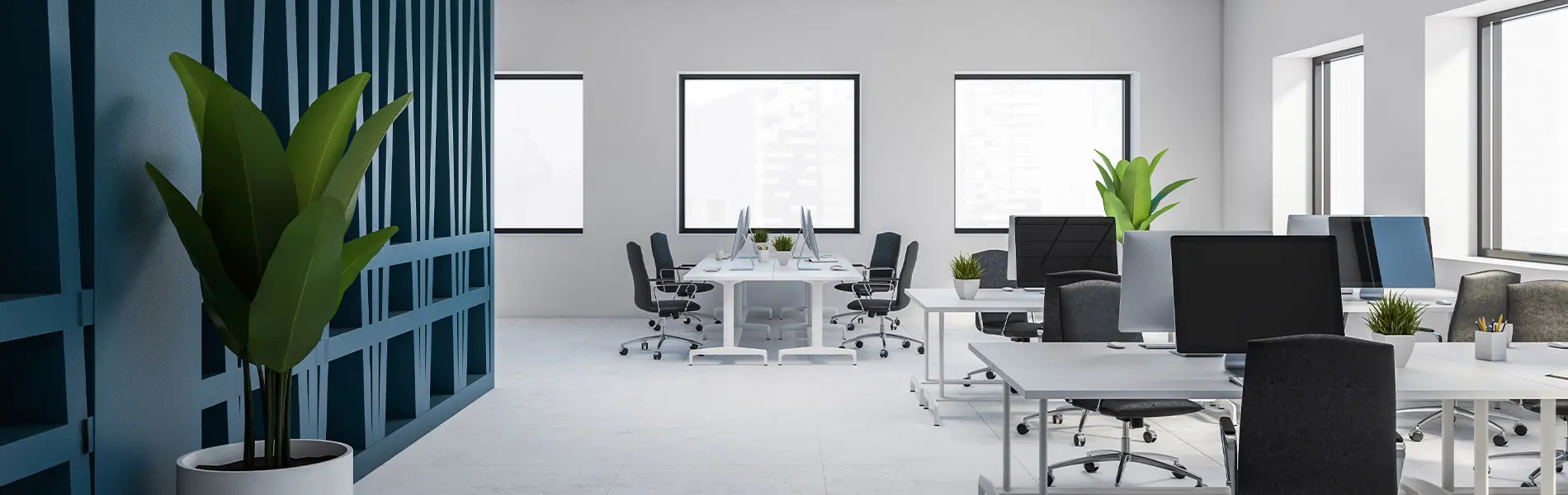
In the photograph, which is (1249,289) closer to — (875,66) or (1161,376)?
(1161,376)

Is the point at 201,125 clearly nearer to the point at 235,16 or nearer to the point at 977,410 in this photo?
the point at 235,16

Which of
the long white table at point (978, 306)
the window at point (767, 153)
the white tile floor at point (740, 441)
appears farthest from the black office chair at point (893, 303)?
the window at point (767, 153)

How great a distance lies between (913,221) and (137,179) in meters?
8.01

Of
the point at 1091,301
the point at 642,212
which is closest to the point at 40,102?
the point at 1091,301

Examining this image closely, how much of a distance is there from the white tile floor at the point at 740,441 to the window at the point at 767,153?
3394 millimetres

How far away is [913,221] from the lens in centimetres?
1043

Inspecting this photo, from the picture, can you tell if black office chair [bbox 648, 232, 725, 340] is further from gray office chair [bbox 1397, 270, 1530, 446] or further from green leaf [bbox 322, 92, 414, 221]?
green leaf [bbox 322, 92, 414, 221]

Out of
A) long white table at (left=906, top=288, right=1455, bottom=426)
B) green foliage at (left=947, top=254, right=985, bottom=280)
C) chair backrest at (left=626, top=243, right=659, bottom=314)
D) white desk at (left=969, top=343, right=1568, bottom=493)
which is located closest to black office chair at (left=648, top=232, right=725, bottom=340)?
chair backrest at (left=626, top=243, right=659, bottom=314)

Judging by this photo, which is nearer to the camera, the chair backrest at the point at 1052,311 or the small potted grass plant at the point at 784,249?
the chair backrest at the point at 1052,311

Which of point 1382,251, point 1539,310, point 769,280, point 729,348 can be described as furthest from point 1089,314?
point 729,348

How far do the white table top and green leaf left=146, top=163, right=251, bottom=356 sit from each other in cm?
205

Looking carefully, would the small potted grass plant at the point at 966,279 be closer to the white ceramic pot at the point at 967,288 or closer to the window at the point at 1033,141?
the white ceramic pot at the point at 967,288

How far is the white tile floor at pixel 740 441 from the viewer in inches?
176

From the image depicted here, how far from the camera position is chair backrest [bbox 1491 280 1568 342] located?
461cm
